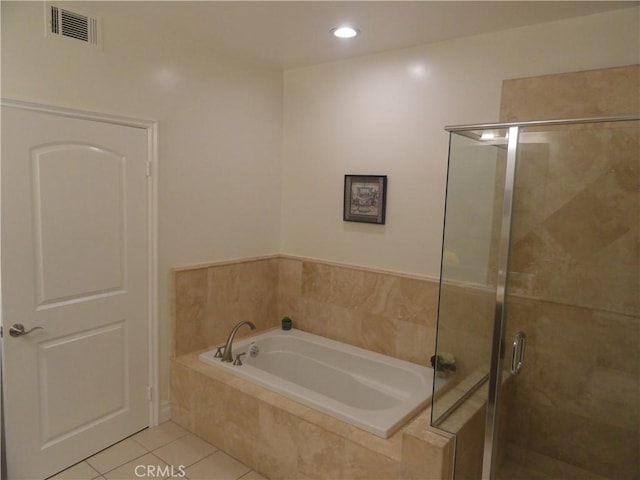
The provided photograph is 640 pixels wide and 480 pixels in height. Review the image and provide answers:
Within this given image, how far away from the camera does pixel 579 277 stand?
249 cm

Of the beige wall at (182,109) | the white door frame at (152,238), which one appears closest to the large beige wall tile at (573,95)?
the beige wall at (182,109)

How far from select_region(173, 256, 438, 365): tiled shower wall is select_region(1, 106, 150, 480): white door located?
38cm

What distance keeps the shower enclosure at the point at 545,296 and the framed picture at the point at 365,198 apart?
888 millimetres

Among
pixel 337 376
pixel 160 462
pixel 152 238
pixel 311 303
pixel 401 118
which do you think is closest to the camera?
pixel 160 462

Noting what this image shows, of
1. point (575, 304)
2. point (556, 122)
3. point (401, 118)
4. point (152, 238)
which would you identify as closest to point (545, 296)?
point (575, 304)

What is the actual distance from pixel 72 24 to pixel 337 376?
2782 mm

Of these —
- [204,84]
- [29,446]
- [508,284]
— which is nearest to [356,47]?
[204,84]

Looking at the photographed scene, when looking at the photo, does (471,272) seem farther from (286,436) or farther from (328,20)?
(328,20)

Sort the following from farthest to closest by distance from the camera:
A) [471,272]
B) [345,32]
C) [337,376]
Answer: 1. [337,376]
2. [345,32]
3. [471,272]

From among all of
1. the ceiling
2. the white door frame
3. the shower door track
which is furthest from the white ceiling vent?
the shower door track

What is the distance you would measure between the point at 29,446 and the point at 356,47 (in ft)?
10.3

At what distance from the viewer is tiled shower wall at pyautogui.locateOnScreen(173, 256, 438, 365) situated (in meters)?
3.08

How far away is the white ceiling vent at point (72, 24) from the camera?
2318 mm

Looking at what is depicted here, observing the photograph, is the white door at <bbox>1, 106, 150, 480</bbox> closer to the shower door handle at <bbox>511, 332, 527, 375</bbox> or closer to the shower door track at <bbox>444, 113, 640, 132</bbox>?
the shower door track at <bbox>444, 113, 640, 132</bbox>
